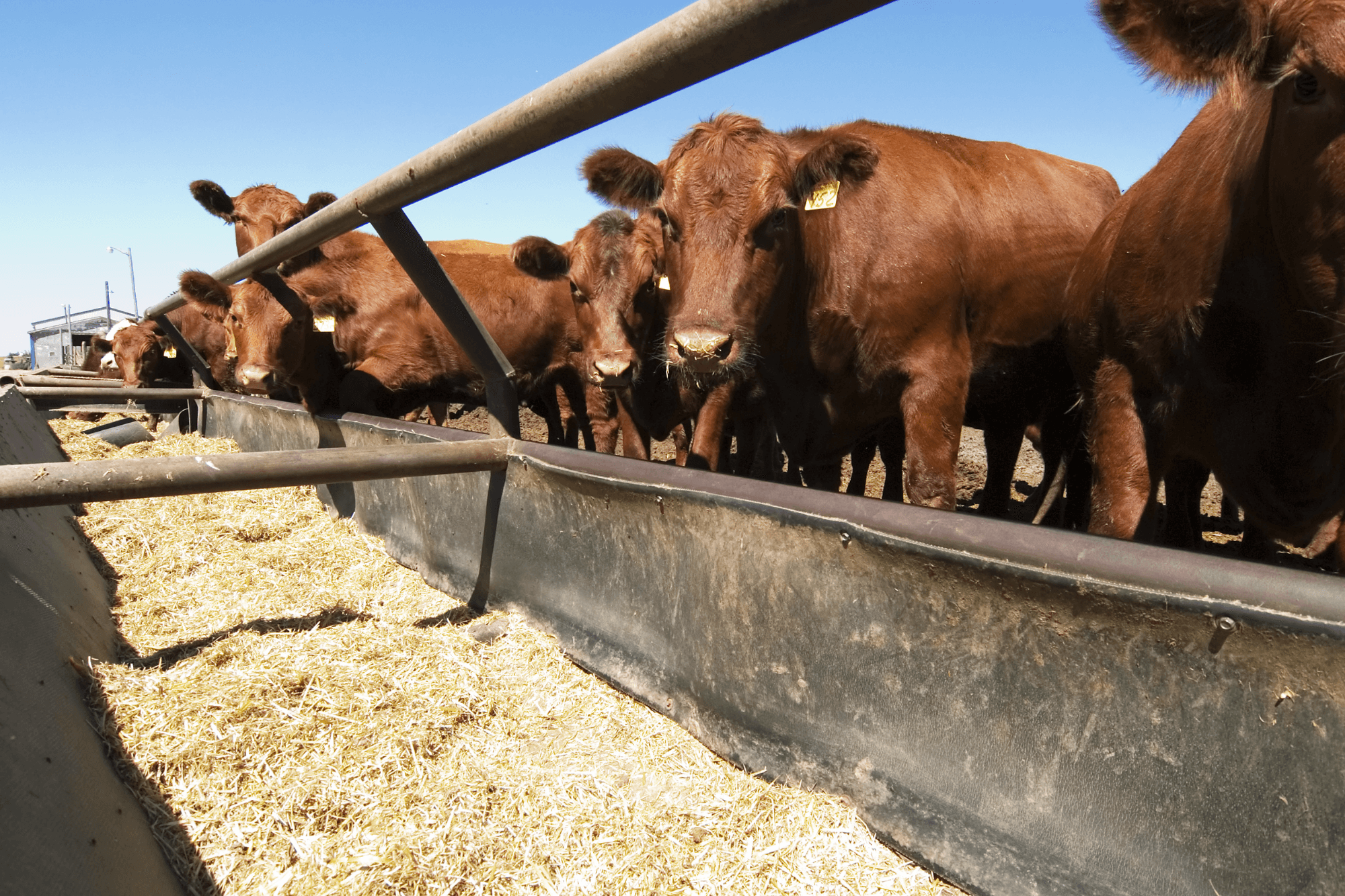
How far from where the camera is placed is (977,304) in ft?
11.6

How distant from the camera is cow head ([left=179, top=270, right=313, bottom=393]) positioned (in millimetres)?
5180

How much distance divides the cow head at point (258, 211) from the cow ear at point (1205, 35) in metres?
6.69

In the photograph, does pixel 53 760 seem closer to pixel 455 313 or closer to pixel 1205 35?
pixel 455 313

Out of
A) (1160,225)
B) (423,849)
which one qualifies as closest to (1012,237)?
(1160,225)

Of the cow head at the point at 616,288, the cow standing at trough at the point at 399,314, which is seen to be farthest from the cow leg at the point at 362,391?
the cow head at the point at 616,288

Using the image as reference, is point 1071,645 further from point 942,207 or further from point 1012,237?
point 1012,237

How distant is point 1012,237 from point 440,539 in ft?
9.76

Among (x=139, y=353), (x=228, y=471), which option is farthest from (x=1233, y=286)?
(x=139, y=353)

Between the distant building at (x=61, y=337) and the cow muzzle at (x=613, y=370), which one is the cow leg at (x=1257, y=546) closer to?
the cow muzzle at (x=613, y=370)

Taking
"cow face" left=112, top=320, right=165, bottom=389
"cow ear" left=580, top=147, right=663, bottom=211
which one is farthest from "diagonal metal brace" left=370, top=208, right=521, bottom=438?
"cow face" left=112, top=320, right=165, bottom=389

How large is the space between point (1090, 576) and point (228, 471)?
6.24 ft

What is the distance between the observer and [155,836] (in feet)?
4.66

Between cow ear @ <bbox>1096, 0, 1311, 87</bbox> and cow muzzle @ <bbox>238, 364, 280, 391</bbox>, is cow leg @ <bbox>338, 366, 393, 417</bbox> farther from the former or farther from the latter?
cow ear @ <bbox>1096, 0, 1311, 87</bbox>

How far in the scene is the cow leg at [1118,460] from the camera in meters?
2.26
